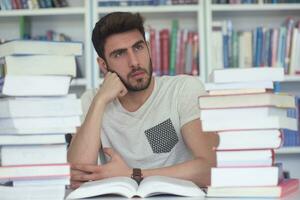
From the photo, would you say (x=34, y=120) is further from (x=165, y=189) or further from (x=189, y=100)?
(x=189, y=100)

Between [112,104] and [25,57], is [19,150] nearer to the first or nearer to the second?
[25,57]

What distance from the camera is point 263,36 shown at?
9.59ft

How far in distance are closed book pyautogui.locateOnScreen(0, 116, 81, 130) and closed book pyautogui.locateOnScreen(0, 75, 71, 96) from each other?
0.06 metres

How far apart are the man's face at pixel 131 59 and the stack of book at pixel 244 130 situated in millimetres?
769

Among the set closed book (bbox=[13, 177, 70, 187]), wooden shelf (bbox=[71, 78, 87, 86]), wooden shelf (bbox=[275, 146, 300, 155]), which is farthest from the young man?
wooden shelf (bbox=[275, 146, 300, 155])

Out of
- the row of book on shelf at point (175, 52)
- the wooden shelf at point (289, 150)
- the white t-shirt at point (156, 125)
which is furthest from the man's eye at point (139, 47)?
the wooden shelf at point (289, 150)

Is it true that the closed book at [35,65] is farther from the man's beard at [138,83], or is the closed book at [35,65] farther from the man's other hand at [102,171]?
the man's beard at [138,83]

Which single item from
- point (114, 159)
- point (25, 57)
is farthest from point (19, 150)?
point (114, 159)

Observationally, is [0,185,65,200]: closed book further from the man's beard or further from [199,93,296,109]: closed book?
the man's beard

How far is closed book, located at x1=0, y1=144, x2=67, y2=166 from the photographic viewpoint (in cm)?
119

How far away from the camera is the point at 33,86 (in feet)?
3.86

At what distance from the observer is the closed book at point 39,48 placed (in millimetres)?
1194

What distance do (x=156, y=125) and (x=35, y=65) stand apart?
76 centimetres

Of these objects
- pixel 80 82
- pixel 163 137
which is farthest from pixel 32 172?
pixel 80 82
